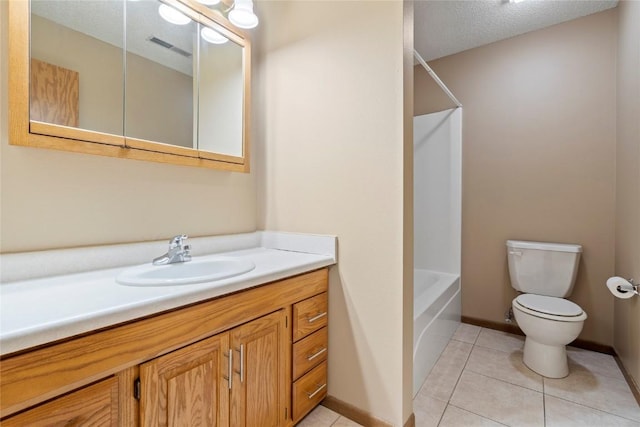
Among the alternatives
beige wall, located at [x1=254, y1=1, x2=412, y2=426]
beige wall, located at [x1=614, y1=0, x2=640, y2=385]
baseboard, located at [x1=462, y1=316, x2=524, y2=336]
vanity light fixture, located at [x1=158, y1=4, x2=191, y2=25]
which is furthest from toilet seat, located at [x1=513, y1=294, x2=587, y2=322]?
vanity light fixture, located at [x1=158, y1=4, x2=191, y2=25]

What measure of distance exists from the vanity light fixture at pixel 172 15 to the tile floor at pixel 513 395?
203cm

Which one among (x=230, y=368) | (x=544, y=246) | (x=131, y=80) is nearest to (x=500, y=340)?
(x=544, y=246)

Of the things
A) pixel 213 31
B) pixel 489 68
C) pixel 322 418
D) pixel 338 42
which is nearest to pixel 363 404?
pixel 322 418

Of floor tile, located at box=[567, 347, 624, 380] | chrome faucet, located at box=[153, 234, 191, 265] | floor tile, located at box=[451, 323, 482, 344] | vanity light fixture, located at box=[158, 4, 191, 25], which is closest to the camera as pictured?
chrome faucet, located at box=[153, 234, 191, 265]

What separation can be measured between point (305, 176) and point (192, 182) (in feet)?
1.94

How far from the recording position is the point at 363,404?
1370mm

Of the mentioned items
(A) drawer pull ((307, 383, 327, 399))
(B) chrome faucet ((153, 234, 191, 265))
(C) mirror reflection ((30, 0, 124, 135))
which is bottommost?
(A) drawer pull ((307, 383, 327, 399))

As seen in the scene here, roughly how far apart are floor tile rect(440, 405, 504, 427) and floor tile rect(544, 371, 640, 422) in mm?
517

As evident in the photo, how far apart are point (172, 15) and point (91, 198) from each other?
36.8 inches

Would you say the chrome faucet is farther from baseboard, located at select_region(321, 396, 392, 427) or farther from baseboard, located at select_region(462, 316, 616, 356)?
baseboard, located at select_region(462, 316, 616, 356)

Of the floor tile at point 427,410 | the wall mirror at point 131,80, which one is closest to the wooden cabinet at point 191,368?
the floor tile at point 427,410

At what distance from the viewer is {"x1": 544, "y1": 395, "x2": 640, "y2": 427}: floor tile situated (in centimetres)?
137

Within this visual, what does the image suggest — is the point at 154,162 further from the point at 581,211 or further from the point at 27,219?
the point at 581,211

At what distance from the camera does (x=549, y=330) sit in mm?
1708
